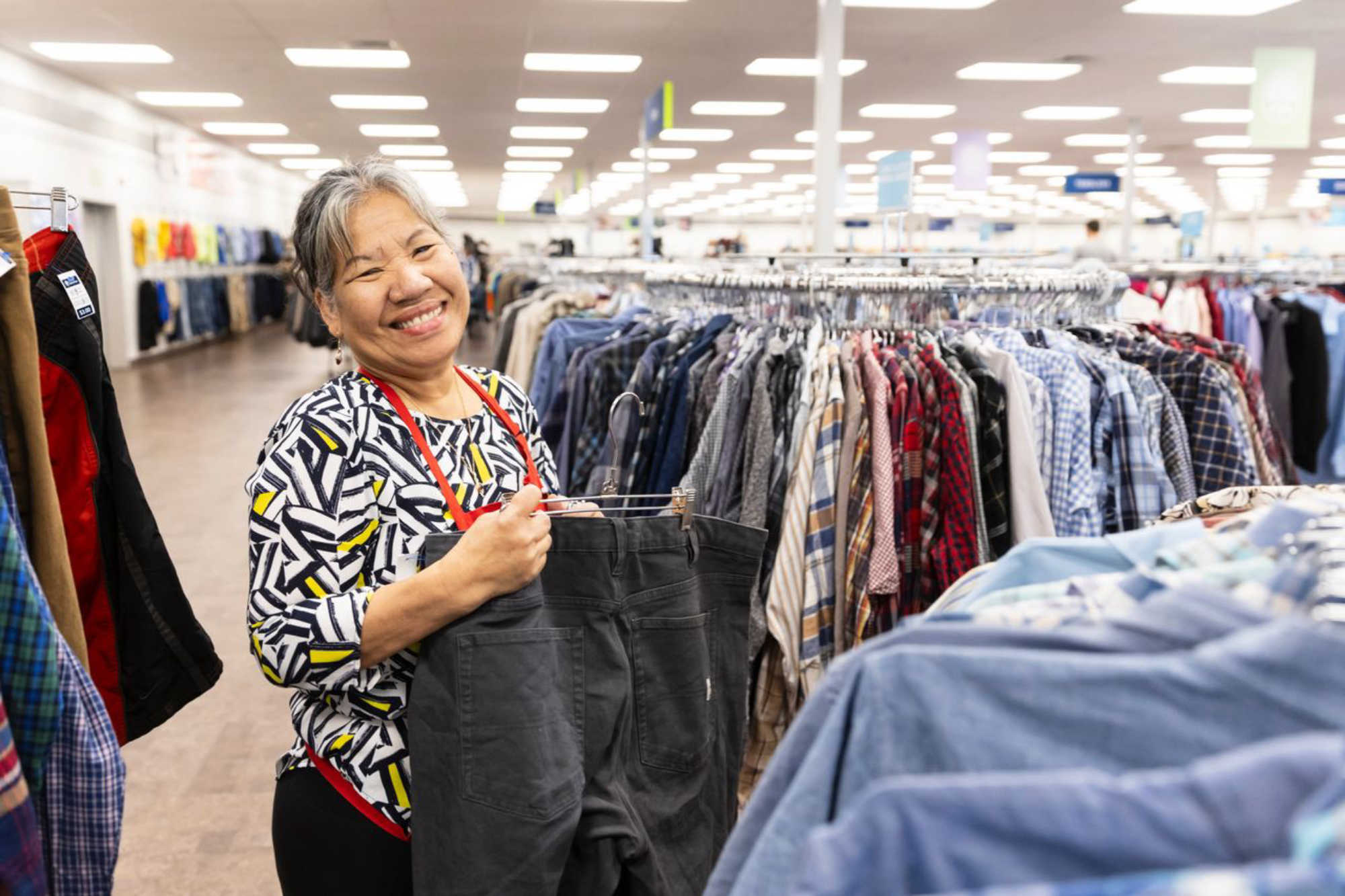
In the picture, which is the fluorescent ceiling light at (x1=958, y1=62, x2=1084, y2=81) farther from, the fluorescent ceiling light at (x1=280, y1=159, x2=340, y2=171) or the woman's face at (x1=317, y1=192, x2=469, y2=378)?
the fluorescent ceiling light at (x1=280, y1=159, x2=340, y2=171)

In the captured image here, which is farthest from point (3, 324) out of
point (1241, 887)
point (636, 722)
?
point (1241, 887)

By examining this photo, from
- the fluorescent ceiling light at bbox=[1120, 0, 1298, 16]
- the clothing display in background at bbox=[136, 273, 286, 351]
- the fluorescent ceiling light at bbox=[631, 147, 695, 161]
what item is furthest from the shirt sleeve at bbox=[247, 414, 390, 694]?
the fluorescent ceiling light at bbox=[631, 147, 695, 161]

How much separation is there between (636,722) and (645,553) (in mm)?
225

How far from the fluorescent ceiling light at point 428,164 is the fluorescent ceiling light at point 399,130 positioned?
2826 millimetres

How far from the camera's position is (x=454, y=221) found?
35938mm

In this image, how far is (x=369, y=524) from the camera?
1487 millimetres

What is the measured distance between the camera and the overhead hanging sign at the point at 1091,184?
14.6m

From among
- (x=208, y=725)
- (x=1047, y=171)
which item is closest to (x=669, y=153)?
(x=1047, y=171)

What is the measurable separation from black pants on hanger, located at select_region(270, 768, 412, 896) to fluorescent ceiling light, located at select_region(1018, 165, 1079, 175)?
64.4ft

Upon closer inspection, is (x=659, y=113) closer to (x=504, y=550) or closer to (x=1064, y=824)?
(x=504, y=550)

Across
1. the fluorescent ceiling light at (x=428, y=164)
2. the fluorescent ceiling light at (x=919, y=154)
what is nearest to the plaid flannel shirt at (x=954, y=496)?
the fluorescent ceiling light at (x=919, y=154)

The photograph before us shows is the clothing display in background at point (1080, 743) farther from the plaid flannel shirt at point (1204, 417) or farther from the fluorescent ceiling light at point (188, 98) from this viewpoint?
the fluorescent ceiling light at point (188, 98)

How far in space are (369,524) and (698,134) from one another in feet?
48.1

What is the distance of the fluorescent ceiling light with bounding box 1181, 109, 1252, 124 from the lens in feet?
42.5
